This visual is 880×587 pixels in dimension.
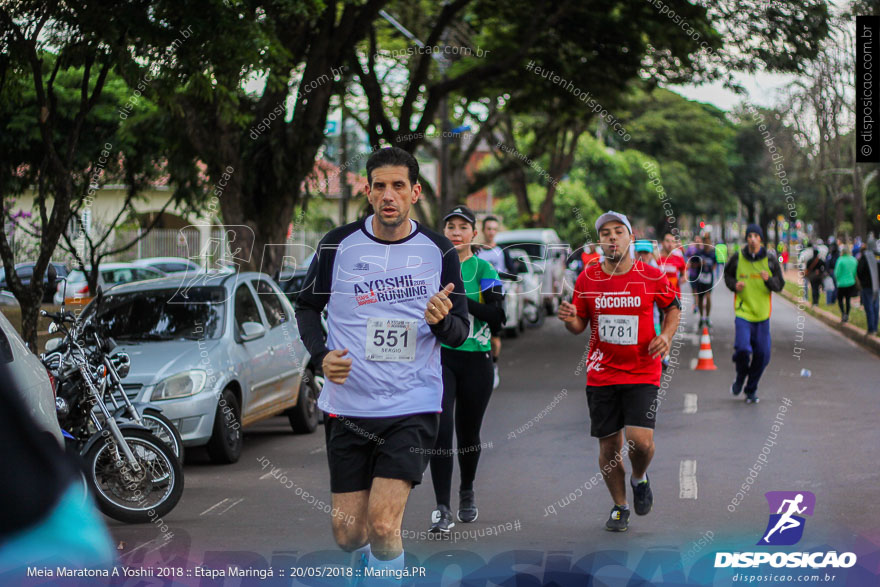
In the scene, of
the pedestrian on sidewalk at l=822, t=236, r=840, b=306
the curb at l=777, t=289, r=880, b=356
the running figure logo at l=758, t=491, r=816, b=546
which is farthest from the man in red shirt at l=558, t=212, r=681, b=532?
the pedestrian on sidewalk at l=822, t=236, r=840, b=306

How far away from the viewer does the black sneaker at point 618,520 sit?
6559 millimetres

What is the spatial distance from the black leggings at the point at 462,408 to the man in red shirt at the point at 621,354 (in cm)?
61

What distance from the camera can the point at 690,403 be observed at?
12062mm

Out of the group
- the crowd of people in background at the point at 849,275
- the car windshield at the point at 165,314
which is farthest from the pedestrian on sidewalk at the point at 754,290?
the crowd of people in background at the point at 849,275

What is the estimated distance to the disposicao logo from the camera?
18.8ft

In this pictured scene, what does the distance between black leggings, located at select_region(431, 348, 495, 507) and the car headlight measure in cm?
273

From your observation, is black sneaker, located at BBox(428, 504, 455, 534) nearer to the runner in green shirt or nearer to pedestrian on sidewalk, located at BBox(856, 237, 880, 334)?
the runner in green shirt

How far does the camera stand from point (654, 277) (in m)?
6.76

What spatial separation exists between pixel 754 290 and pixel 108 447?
714 cm

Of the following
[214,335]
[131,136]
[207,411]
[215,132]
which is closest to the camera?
[207,411]

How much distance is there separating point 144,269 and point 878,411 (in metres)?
15.7

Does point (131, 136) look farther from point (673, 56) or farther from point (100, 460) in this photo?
point (100, 460)

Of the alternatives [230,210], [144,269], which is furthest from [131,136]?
[144,269]

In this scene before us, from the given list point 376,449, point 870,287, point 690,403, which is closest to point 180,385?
point 376,449
